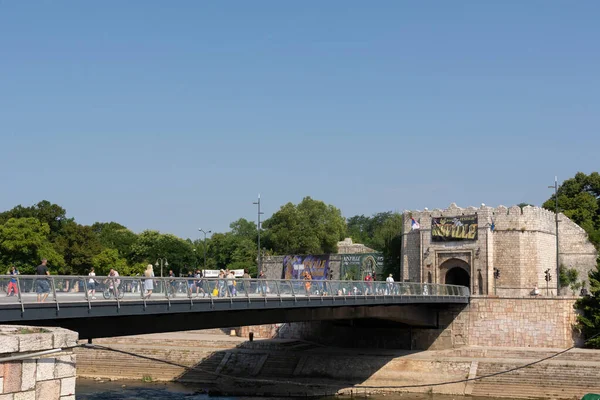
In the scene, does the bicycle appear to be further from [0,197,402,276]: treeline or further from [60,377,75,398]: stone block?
[0,197,402,276]: treeline

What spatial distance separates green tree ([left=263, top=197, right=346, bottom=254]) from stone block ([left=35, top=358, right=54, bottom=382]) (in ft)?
251

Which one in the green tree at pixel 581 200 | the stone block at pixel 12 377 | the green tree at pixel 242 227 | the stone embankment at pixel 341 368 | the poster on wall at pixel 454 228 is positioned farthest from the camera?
the green tree at pixel 242 227

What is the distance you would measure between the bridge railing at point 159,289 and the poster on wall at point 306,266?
30566 mm

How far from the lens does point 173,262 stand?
320ft

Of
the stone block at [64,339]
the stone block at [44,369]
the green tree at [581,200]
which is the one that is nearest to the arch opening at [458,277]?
the green tree at [581,200]

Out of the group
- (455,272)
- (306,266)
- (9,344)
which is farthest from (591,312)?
(9,344)

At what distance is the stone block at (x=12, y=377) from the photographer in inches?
449

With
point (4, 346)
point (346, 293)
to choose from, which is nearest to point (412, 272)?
point (346, 293)

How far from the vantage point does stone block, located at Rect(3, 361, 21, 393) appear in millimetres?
11414

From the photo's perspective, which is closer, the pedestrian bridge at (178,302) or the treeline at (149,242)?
the pedestrian bridge at (178,302)

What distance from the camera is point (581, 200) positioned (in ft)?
234

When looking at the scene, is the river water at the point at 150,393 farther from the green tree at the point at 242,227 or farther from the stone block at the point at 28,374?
the green tree at the point at 242,227

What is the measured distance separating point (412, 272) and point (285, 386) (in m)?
20.2

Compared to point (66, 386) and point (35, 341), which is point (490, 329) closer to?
point (66, 386)
